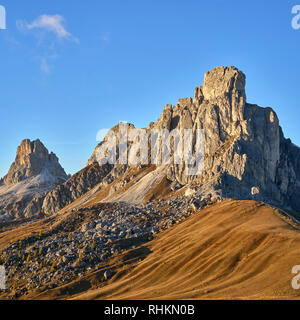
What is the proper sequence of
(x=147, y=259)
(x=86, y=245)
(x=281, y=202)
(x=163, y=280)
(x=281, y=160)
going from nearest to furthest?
1. (x=163, y=280)
2. (x=147, y=259)
3. (x=86, y=245)
4. (x=281, y=202)
5. (x=281, y=160)

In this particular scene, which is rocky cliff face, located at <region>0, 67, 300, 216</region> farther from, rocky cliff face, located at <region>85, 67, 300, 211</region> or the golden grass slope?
the golden grass slope

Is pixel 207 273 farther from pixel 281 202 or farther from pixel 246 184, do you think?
pixel 281 202

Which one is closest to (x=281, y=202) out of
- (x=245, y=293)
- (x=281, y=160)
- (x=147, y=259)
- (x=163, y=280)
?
(x=281, y=160)

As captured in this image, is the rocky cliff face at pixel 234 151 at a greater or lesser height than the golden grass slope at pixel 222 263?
greater

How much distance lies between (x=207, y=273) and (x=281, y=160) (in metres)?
111

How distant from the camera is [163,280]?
65.9 m

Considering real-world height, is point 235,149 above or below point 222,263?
above

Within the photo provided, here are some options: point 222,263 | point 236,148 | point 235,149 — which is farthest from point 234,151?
point 222,263

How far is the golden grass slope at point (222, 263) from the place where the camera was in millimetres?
51438

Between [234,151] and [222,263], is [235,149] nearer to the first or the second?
[234,151]

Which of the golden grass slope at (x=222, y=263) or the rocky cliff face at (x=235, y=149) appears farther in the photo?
the rocky cliff face at (x=235, y=149)

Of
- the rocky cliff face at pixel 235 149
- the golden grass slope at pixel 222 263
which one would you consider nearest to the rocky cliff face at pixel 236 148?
the rocky cliff face at pixel 235 149

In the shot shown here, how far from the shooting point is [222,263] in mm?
63844

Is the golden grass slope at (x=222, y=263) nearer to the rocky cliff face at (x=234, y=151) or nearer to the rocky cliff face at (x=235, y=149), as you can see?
the rocky cliff face at (x=234, y=151)
